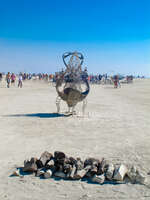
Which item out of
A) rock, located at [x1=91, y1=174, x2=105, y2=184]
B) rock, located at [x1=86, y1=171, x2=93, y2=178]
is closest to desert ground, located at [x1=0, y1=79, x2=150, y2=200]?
rock, located at [x1=91, y1=174, x2=105, y2=184]

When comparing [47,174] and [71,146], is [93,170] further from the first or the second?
[71,146]

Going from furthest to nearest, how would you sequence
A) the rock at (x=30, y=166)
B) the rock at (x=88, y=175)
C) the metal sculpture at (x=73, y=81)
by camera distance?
the metal sculpture at (x=73, y=81) < the rock at (x=30, y=166) < the rock at (x=88, y=175)

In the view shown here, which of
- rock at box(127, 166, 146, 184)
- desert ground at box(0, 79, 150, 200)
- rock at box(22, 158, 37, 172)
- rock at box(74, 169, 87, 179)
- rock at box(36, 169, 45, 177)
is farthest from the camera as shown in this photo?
rock at box(22, 158, 37, 172)

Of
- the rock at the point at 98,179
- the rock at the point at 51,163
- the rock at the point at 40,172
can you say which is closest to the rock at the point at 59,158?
the rock at the point at 51,163

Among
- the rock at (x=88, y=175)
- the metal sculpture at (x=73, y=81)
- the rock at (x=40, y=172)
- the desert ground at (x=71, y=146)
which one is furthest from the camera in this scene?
the metal sculpture at (x=73, y=81)

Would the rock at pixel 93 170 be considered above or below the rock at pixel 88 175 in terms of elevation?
above

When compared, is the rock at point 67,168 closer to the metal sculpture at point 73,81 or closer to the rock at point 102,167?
the rock at point 102,167

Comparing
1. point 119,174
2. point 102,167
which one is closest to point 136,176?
point 119,174

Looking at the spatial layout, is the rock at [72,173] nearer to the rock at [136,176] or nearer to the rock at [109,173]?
the rock at [109,173]

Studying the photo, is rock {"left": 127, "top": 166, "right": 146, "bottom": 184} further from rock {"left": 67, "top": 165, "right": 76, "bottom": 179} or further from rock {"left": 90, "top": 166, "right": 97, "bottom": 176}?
rock {"left": 67, "top": 165, "right": 76, "bottom": 179}

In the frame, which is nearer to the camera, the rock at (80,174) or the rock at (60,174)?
the rock at (80,174)

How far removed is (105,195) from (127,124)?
22.3 feet

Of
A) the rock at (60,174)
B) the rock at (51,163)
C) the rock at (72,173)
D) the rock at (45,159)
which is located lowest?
the rock at (60,174)

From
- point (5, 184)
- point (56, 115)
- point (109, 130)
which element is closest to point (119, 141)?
point (109, 130)
